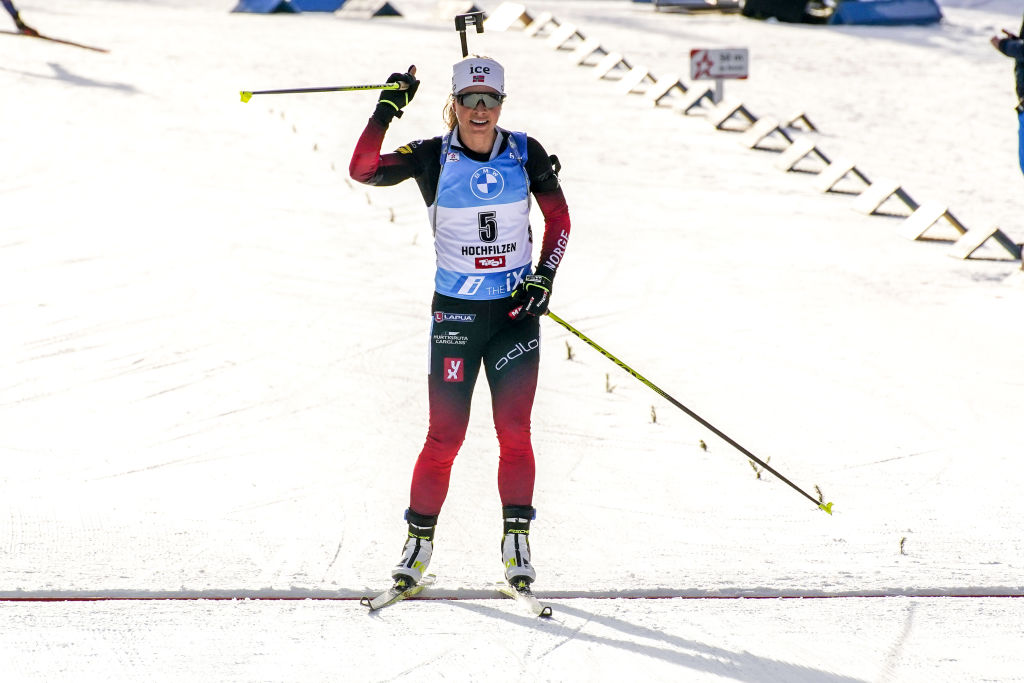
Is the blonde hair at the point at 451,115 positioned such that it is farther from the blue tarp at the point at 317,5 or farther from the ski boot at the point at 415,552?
the blue tarp at the point at 317,5

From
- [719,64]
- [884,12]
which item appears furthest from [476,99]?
[884,12]

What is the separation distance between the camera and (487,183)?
4664mm

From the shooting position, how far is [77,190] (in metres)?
11.6

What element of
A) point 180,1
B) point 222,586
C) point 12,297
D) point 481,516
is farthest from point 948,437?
point 180,1

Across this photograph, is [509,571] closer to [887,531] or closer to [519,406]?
[519,406]

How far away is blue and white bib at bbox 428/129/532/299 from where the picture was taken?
466cm

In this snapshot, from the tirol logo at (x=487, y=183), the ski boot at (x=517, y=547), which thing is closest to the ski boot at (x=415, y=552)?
the ski boot at (x=517, y=547)

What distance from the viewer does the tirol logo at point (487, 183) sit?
4656 mm

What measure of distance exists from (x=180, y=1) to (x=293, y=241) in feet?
63.1

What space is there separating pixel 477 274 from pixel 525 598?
1394 mm

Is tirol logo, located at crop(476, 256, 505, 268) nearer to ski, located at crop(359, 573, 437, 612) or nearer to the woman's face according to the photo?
the woman's face

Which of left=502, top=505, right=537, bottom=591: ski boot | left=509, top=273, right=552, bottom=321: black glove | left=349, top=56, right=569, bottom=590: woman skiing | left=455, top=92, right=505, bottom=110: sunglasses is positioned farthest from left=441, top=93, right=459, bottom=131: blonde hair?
left=502, top=505, right=537, bottom=591: ski boot

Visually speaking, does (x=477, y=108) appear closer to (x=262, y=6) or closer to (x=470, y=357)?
(x=470, y=357)

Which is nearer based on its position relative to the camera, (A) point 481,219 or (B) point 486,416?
(A) point 481,219
